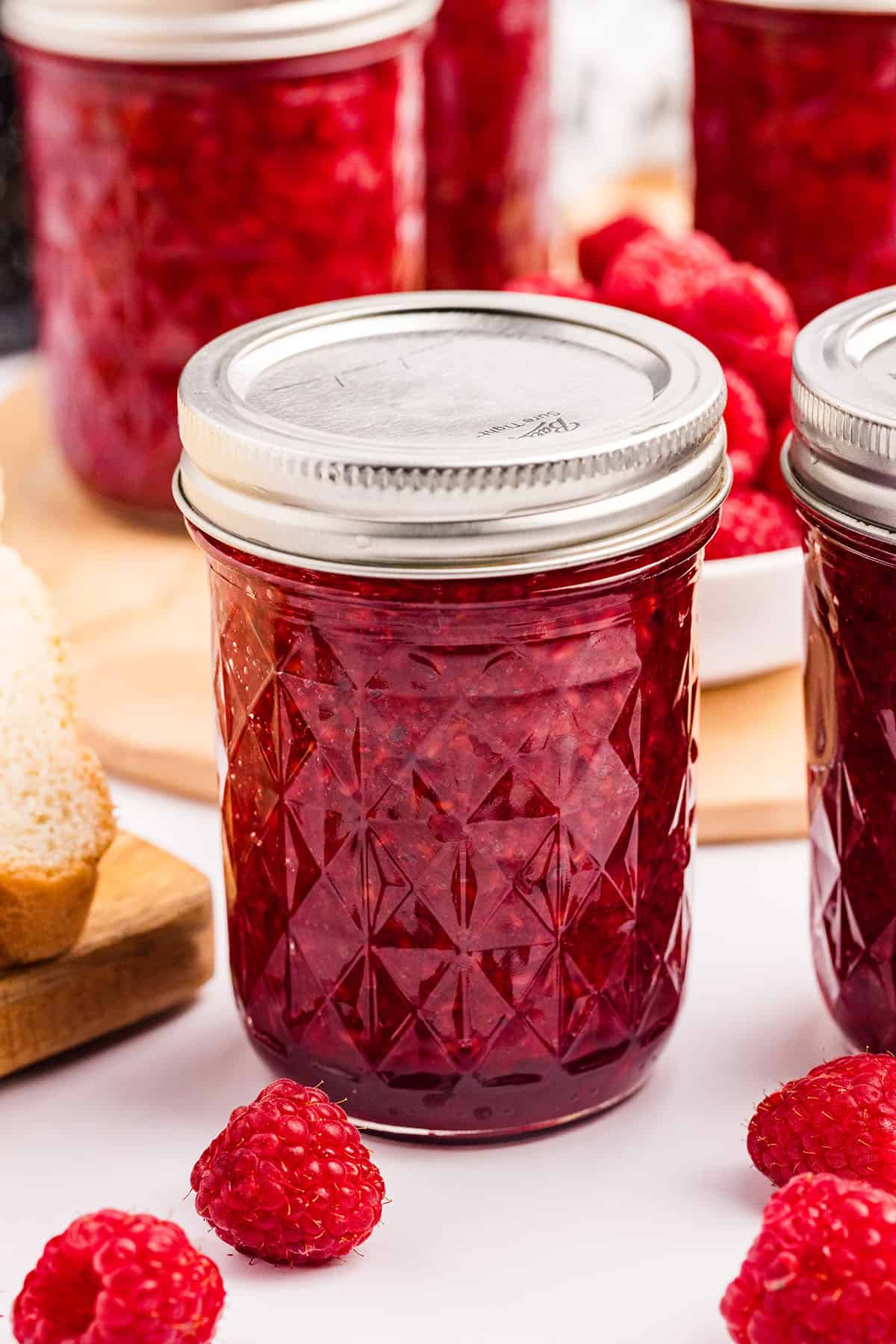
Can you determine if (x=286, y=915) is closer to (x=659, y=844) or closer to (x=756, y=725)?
(x=659, y=844)

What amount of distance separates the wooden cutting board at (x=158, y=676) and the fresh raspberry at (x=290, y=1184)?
52cm

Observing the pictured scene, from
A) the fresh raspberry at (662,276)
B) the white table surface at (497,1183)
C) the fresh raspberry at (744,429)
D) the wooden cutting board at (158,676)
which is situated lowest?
the wooden cutting board at (158,676)

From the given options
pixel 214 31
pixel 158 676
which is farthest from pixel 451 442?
pixel 214 31

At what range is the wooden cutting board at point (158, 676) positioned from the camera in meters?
1.53

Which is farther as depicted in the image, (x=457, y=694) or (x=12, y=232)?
(x=12, y=232)

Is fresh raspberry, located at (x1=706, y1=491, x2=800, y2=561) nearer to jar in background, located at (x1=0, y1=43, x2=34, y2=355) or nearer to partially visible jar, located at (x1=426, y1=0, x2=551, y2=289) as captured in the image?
partially visible jar, located at (x1=426, y1=0, x2=551, y2=289)

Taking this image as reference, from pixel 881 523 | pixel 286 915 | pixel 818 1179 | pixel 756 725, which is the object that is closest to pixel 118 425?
pixel 756 725

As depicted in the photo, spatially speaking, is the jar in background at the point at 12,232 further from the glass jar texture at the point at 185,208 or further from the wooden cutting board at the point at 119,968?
the wooden cutting board at the point at 119,968

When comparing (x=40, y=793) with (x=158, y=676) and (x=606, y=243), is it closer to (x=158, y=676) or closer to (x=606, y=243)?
(x=158, y=676)

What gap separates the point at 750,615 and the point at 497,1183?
0.55 metres

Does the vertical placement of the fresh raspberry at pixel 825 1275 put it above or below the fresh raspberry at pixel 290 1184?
above

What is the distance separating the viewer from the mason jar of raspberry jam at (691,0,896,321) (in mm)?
1911

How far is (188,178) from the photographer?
1.84m

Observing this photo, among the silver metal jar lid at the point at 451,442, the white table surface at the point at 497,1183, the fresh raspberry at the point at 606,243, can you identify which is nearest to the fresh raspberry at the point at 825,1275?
the white table surface at the point at 497,1183
